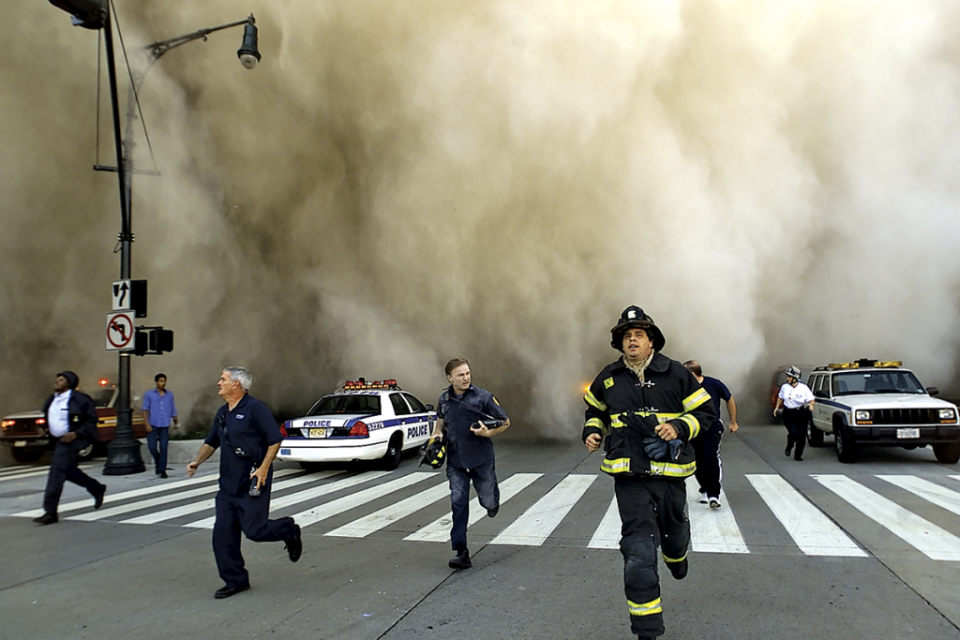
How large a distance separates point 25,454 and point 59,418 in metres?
7.81

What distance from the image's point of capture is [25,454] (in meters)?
12.8

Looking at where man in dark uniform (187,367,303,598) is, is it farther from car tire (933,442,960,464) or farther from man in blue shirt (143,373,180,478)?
car tire (933,442,960,464)

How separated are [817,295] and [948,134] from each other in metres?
5.43

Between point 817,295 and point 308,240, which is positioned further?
point 817,295

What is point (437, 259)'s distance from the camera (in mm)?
17562

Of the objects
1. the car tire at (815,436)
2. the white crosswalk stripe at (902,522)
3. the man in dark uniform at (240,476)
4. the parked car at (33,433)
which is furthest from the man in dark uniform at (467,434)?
the car tire at (815,436)

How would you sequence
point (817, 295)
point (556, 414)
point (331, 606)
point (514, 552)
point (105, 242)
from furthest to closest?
point (817, 295) < point (105, 242) < point (556, 414) < point (514, 552) < point (331, 606)

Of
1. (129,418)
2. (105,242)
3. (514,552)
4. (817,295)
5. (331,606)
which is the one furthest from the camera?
(817,295)

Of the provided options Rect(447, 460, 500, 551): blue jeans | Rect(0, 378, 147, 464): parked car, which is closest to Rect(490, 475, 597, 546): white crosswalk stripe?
Rect(447, 460, 500, 551): blue jeans

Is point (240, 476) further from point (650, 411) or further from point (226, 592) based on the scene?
point (650, 411)

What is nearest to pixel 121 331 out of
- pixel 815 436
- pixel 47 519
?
pixel 47 519

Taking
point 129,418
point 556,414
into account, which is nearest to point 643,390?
point 129,418

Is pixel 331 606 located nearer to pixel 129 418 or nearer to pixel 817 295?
pixel 129 418

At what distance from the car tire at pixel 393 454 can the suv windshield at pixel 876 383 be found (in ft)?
25.6
